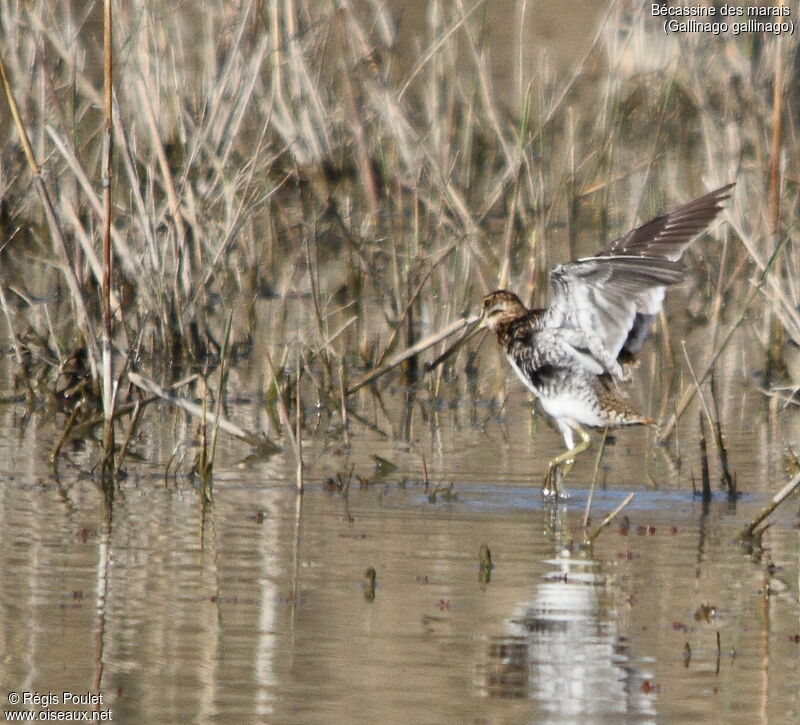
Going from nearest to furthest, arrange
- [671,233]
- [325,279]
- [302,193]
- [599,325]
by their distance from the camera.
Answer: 1. [671,233]
2. [599,325]
3. [302,193]
4. [325,279]

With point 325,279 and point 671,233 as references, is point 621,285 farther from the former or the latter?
point 325,279

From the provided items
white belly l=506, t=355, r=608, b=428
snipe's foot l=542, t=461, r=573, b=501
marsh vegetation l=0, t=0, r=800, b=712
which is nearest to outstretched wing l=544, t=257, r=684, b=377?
white belly l=506, t=355, r=608, b=428

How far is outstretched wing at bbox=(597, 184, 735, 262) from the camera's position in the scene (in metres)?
6.71

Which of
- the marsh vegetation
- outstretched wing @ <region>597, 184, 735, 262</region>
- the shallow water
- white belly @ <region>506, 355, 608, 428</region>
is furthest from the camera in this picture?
white belly @ <region>506, 355, 608, 428</region>

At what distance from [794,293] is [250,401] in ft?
8.34

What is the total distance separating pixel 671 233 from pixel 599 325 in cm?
44

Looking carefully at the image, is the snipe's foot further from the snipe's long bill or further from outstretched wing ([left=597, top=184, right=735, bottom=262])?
outstretched wing ([left=597, top=184, right=735, bottom=262])

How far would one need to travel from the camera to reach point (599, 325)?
693cm

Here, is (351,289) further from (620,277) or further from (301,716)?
(301,716)

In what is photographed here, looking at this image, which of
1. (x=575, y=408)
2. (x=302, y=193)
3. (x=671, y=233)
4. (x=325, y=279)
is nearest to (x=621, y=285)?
(x=671, y=233)

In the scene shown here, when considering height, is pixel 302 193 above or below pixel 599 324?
above

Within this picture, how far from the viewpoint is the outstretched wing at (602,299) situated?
6.52 m

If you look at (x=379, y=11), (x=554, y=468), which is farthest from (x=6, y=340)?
(x=554, y=468)

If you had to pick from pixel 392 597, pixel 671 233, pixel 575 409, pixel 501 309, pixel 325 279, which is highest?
pixel 325 279
